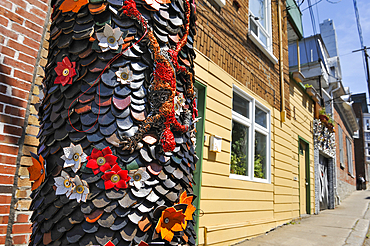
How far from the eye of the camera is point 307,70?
12984 mm

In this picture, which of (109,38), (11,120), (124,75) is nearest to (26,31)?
(11,120)

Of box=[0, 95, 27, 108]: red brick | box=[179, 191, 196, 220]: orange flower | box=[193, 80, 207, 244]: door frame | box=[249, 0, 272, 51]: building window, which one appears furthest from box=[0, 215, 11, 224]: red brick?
box=[249, 0, 272, 51]: building window

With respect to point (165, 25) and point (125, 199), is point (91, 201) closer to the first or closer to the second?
point (125, 199)

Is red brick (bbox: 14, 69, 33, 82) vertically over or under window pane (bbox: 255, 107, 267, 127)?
under

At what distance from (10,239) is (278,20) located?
815 cm

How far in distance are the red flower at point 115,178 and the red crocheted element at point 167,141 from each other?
35 centimetres

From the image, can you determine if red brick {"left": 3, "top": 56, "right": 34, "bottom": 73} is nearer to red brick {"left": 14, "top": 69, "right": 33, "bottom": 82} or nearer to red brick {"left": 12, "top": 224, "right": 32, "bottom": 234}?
red brick {"left": 14, "top": 69, "right": 33, "bottom": 82}

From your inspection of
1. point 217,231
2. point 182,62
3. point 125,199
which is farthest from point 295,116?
point 125,199

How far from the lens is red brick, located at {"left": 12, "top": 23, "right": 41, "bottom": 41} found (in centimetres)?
247

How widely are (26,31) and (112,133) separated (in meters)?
1.58

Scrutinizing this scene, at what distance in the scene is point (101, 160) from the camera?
5.66 feet

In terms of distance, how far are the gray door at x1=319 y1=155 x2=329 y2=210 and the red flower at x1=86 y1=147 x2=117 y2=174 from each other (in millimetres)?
12309

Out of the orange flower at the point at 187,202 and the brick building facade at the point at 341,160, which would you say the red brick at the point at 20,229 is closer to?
the orange flower at the point at 187,202

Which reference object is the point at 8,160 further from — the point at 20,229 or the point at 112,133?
the point at 112,133
